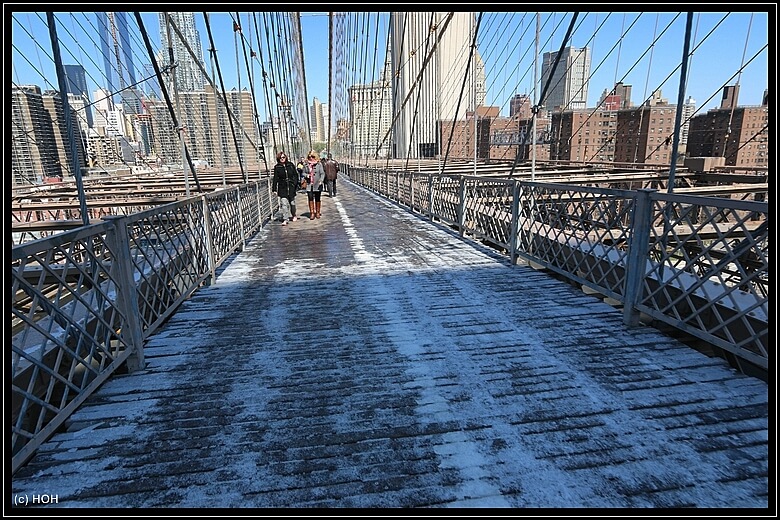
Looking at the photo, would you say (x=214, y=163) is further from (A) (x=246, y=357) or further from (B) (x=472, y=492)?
(B) (x=472, y=492)

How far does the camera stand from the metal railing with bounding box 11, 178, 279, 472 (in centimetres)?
194

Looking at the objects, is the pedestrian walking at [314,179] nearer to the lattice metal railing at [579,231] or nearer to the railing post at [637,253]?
the lattice metal railing at [579,231]

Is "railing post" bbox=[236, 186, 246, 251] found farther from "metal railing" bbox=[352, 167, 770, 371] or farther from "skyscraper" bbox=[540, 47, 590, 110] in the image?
"skyscraper" bbox=[540, 47, 590, 110]

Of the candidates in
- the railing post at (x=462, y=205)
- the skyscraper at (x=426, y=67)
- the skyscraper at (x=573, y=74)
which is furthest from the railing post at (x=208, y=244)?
the skyscraper at (x=573, y=74)

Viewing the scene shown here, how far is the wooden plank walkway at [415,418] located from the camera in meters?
1.72

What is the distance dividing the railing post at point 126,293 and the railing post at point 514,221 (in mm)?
4016

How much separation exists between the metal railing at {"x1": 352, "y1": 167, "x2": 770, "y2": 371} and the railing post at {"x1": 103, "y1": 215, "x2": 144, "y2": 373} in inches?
139

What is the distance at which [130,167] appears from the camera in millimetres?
18422

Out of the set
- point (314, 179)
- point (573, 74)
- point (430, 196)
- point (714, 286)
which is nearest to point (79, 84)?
point (314, 179)

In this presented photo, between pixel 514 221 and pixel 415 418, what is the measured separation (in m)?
3.53

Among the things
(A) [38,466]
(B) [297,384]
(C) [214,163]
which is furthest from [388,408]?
(C) [214,163]

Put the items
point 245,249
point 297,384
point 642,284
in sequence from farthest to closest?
1. point 245,249
2. point 642,284
3. point 297,384

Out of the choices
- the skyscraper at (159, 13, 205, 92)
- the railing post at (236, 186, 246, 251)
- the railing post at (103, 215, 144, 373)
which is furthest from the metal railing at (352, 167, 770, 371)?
the skyscraper at (159, 13, 205, 92)
